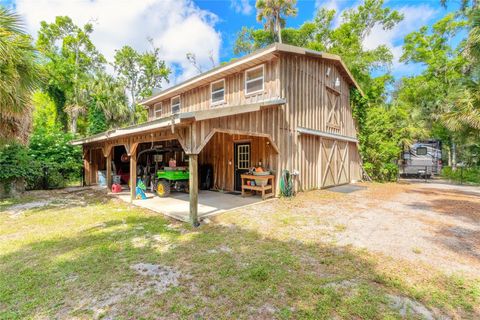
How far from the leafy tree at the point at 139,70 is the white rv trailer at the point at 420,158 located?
26679 millimetres

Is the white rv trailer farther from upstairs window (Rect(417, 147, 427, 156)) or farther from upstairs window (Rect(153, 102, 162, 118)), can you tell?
upstairs window (Rect(153, 102, 162, 118))

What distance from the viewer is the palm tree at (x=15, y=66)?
170 inches

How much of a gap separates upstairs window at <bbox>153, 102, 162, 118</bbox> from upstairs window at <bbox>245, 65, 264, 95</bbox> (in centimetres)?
804

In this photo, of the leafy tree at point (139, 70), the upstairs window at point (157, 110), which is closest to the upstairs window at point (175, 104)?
the upstairs window at point (157, 110)

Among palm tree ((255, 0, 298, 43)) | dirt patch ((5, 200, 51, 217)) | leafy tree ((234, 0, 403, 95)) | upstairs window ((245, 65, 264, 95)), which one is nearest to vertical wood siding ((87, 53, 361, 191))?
upstairs window ((245, 65, 264, 95))

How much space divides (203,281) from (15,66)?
18.8 ft

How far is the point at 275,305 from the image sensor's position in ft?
8.08

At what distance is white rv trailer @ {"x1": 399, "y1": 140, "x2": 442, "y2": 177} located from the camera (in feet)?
52.1

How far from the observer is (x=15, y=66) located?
179 inches

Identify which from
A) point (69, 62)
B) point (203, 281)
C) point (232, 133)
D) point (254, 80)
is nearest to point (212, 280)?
point (203, 281)

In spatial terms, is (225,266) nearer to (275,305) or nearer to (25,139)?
(275,305)

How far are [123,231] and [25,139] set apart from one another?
6073 mm

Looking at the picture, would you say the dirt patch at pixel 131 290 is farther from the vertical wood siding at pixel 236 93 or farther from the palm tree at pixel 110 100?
the palm tree at pixel 110 100

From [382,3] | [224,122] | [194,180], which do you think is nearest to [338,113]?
[224,122]
